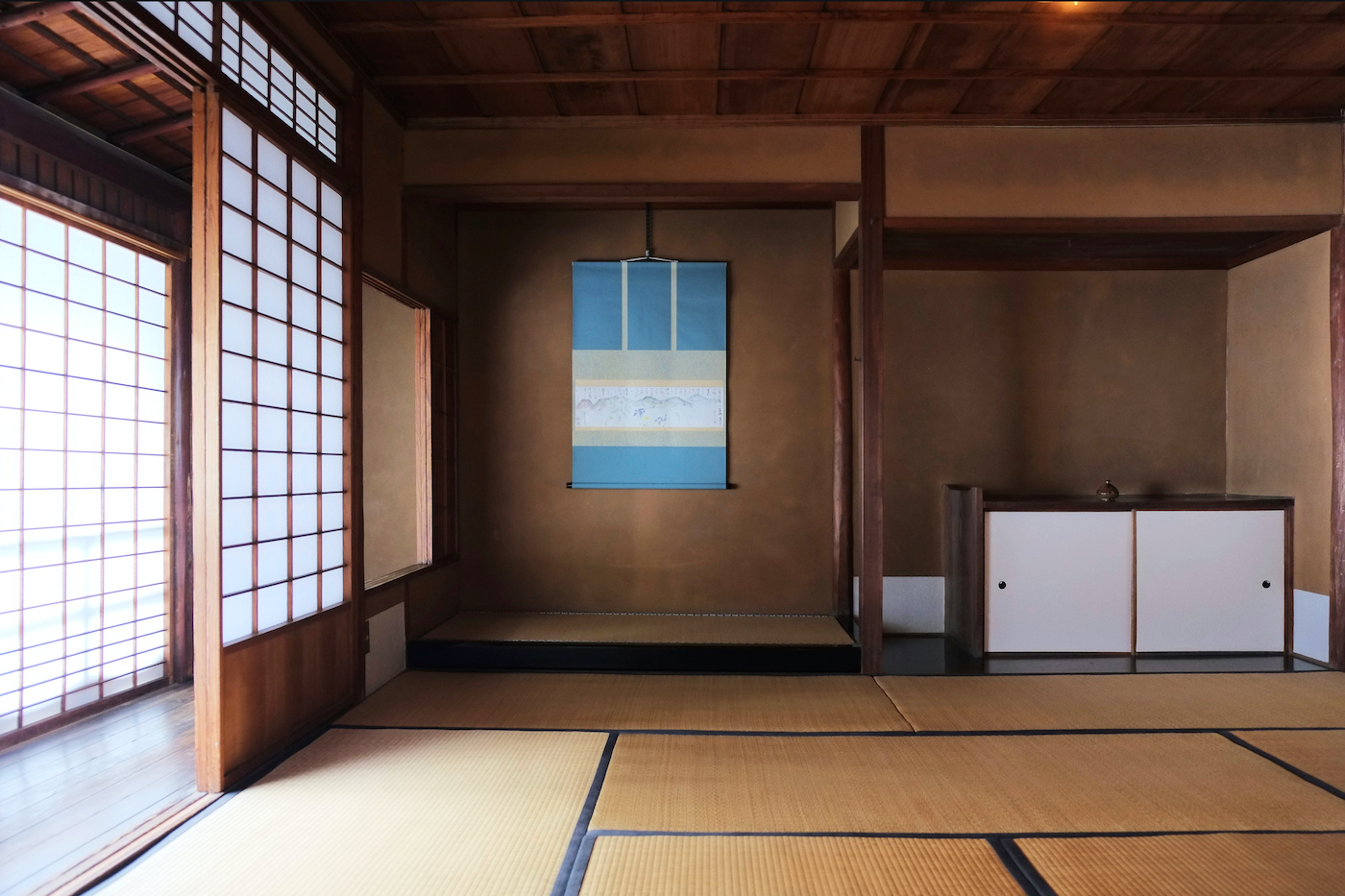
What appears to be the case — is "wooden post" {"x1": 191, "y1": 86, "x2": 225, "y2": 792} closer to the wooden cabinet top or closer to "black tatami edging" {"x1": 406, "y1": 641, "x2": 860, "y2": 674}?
"black tatami edging" {"x1": 406, "y1": 641, "x2": 860, "y2": 674}

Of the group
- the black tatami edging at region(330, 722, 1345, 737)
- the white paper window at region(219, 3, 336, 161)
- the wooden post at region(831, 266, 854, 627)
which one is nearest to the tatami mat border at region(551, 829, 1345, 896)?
the black tatami edging at region(330, 722, 1345, 737)

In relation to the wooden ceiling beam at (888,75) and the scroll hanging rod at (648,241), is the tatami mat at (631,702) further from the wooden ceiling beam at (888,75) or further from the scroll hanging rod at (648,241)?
the wooden ceiling beam at (888,75)

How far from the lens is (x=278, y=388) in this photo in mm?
2775

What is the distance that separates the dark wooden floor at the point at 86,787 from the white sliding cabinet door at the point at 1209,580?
4.53 meters

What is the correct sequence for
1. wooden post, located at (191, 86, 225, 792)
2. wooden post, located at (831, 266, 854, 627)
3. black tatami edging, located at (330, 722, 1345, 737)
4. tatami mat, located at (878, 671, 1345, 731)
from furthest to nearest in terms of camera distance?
wooden post, located at (831, 266, 854, 627) → tatami mat, located at (878, 671, 1345, 731) → black tatami edging, located at (330, 722, 1345, 737) → wooden post, located at (191, 86, 225, 792)

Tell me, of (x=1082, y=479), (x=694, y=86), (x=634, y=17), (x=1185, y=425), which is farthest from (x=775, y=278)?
(x=1185, y=425)

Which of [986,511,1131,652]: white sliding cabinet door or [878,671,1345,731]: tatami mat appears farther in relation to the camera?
[986,511,1131,652]: white sliding cabinet door

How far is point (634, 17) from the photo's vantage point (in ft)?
9.55

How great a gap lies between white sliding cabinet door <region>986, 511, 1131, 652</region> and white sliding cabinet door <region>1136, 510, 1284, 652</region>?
0.37ft

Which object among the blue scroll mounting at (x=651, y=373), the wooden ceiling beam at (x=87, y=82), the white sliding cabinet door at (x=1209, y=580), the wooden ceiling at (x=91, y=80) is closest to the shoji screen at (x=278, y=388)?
the wooden ceiling at (x=91, y=80)

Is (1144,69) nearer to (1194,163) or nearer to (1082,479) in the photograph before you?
(1194,163)

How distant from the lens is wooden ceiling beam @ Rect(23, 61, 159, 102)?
2719mm

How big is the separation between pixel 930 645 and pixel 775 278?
2411 mm

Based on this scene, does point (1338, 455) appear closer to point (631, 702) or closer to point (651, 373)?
point (651, 373)
